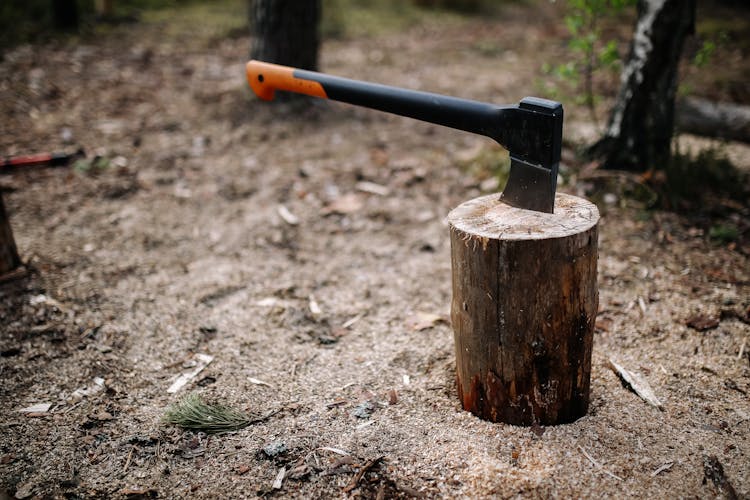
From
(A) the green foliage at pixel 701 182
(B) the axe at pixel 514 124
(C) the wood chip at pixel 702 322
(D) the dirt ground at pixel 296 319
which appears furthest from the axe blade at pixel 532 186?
(A) the green foliage at pixel 701 182

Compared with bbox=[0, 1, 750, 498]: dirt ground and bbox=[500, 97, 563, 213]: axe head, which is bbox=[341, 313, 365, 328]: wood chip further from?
bbox=[500, 97, 563, 213]: axe head

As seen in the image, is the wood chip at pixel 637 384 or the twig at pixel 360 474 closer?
the twig at pixel 360 474

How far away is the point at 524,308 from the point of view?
6.27 ft

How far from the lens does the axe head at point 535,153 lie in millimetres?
1925

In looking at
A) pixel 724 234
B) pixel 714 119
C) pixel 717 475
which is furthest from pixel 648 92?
pixel 717 475

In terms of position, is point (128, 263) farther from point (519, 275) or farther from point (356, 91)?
point (519, 275)

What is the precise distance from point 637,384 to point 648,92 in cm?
210

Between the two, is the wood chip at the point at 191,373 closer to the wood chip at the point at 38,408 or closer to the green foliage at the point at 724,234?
the wood chip at the point at 38,408

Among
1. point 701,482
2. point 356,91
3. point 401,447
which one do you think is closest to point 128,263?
point 356,91

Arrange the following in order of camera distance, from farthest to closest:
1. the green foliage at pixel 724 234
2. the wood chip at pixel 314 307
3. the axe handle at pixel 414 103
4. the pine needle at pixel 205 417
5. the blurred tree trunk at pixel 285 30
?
the blurred tree trunk at pixel 285 30 → the green foliage at pixel 724 234 → the wood chip at pixel 314 307 → the pine needle at pixel 205 417 → the axe handle at pixel 414 103

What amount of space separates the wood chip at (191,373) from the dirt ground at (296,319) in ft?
0.09

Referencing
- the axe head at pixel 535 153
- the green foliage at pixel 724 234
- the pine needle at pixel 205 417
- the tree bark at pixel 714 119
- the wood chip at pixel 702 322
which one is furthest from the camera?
the tree bark at pixel 714 119

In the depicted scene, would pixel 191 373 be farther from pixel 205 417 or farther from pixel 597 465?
pixel 597 465

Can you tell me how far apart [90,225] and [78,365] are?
Answer: 1.56 m
